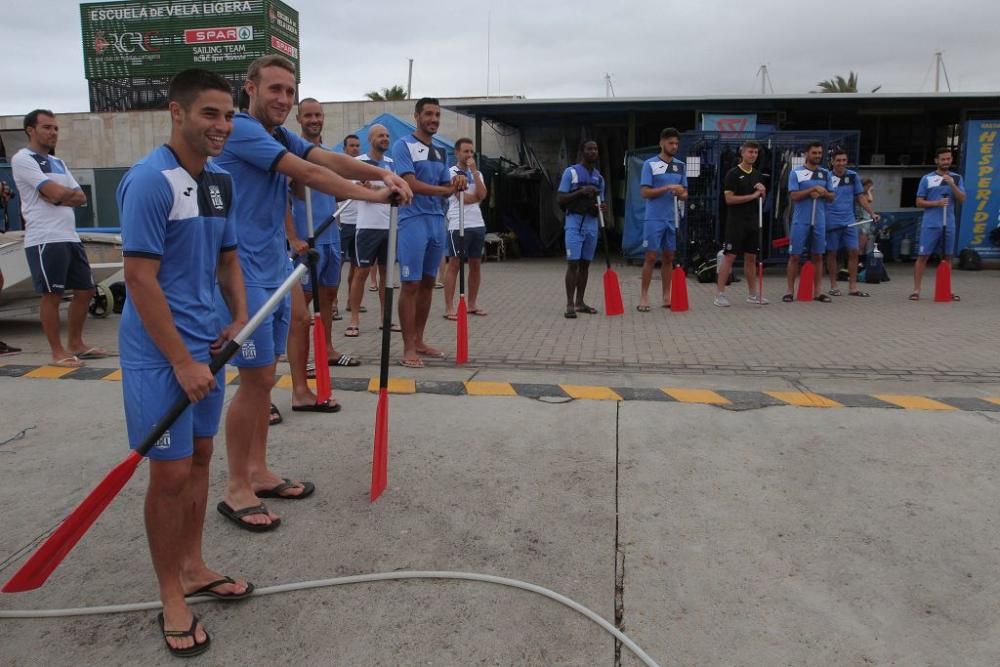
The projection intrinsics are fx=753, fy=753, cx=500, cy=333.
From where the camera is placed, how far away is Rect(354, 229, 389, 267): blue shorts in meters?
6.95

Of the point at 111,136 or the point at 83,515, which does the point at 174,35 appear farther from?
the point at 83,515

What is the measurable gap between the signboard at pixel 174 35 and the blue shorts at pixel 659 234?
1031 inches

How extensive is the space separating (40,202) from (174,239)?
15.9 feet

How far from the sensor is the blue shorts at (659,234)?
8.89 meters

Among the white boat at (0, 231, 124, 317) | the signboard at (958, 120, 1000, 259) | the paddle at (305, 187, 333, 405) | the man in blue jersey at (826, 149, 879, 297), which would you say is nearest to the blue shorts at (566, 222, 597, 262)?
the man in blue jersey at (826, 149, 879, 297)

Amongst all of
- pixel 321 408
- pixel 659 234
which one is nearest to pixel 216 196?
pixel 321 408

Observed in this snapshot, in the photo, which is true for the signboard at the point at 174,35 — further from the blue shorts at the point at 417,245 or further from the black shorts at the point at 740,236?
the blue shorts at the point at 417,245

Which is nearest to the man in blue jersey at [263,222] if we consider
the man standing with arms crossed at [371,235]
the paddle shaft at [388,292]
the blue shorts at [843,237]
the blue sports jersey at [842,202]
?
the paddle shaft at [388,292]

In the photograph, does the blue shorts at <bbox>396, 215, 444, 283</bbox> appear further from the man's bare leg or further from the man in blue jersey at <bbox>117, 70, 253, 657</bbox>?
the man's bare leg

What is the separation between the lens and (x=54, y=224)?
20.8ft

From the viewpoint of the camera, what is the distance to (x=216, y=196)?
100.0 inches

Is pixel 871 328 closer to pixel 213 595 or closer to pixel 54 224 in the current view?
pixel 213 595

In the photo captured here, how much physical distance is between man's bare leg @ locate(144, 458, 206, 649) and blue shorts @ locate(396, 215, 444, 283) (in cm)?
378

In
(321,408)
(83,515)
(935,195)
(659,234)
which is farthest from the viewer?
(935,195)
